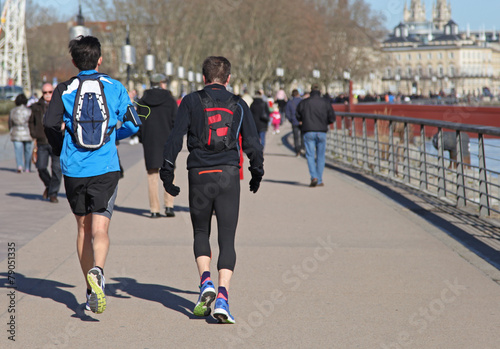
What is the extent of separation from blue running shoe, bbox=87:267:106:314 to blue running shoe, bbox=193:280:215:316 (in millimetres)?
588

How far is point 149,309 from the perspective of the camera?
5.68 m

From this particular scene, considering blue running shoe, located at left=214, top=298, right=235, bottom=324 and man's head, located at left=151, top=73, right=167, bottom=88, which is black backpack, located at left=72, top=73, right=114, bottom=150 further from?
man's head, located at left=151, top=73, right=167, bottom=88

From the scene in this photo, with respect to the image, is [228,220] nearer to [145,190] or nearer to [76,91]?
[76,91]

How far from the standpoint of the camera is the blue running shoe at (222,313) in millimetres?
5207

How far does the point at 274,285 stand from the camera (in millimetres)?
6445

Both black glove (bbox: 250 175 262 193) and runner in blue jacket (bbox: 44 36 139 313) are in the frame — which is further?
black glove (bbox: 250 175 262 193)

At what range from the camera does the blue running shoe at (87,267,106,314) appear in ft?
17.1

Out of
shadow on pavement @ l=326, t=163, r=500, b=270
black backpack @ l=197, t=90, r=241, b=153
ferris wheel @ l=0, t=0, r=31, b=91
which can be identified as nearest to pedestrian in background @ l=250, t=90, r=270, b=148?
shadow on pavement @ l=326, t=163, r=500, b=270

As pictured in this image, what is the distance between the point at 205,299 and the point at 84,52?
1726 millimetres

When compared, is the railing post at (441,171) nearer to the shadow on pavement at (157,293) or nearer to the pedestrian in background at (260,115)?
the shadow on pavement at (157,293)

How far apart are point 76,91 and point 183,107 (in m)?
0.67

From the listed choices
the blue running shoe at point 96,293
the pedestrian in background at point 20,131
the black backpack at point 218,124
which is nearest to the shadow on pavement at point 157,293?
the blue running shoe at point 96,293

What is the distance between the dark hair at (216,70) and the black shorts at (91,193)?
2.87ft

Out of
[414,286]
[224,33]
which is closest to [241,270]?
[414,286]
